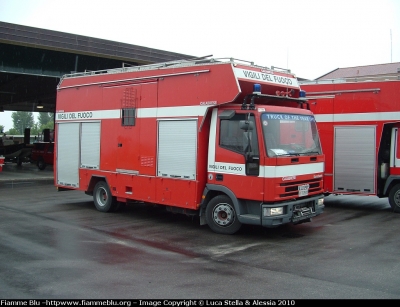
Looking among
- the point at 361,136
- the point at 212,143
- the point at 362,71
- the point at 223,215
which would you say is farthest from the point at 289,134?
the point at 362,71

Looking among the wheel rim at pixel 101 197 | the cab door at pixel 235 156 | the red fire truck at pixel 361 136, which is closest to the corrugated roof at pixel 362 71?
the red fire truck at pixel 361 136

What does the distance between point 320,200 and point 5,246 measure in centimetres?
674

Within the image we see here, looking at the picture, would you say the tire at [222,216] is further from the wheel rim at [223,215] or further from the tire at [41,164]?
the tire at [41,164]

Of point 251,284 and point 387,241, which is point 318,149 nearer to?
point 387,241

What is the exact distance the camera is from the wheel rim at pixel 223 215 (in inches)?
366

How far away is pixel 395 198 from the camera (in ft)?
40.5

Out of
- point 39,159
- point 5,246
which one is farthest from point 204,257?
point 39,159

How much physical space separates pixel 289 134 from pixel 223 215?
7.46 feet

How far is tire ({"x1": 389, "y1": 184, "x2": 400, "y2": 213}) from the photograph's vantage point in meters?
12.3

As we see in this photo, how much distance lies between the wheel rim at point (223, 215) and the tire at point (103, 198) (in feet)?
12.2

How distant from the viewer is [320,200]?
9.92m

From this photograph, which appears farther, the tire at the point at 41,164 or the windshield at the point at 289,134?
the tire at the point at 41,164

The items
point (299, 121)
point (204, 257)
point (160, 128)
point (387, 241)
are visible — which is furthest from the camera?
point (160, 128)

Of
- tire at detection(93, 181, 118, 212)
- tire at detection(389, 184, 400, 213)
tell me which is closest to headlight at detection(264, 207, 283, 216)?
tire at detection(93, 181, 118, 212)
